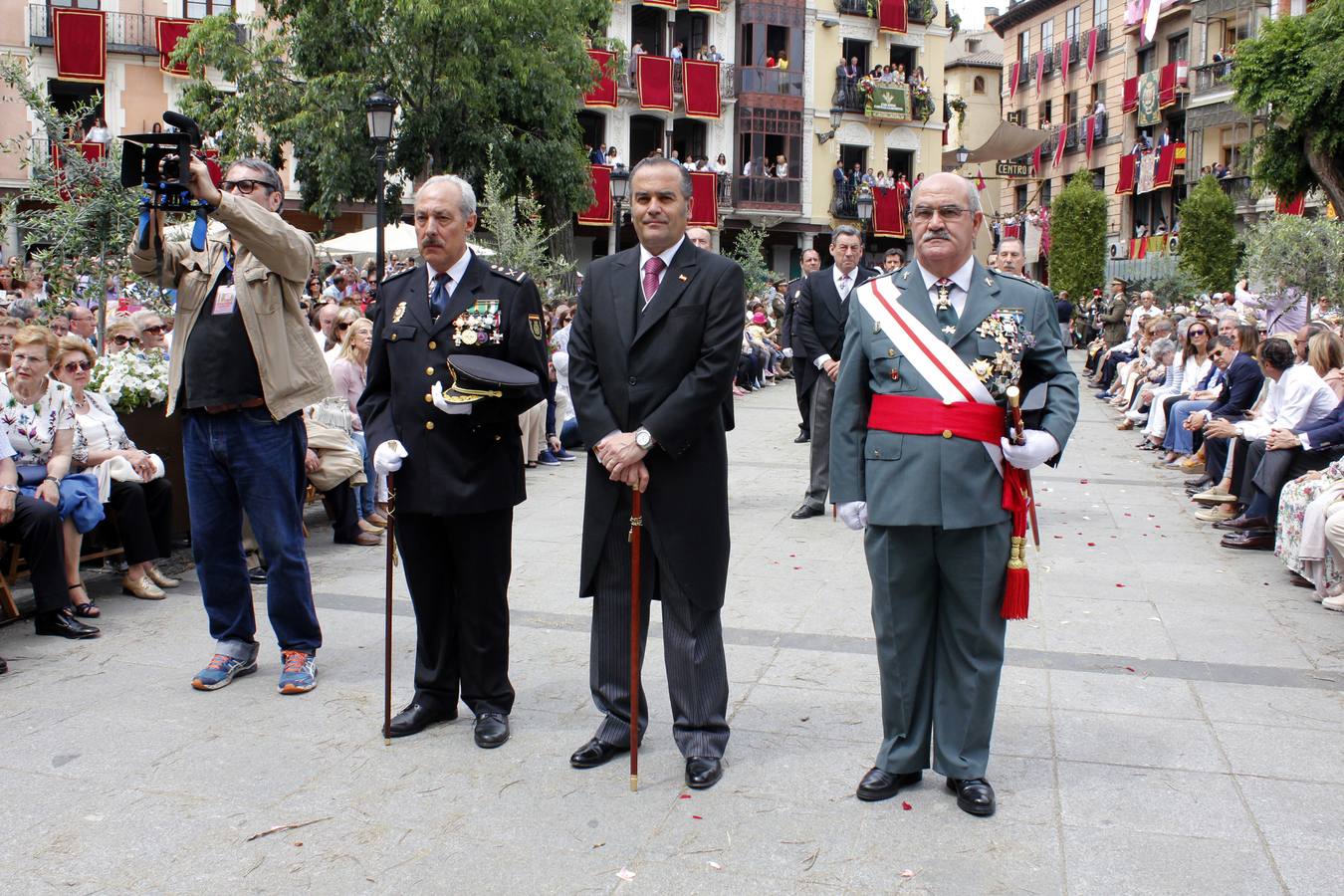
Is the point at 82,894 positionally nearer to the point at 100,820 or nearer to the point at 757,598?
the point at 100,820

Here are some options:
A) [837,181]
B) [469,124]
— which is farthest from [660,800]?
[837,181]

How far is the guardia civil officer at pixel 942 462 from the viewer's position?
3992 millimetres

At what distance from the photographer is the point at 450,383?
458 cm

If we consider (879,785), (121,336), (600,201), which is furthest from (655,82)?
(879,785)

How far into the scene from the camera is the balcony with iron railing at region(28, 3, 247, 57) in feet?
113

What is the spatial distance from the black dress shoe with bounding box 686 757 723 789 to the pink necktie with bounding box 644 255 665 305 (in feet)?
5.05

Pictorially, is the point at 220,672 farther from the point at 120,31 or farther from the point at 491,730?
the point at 120,31

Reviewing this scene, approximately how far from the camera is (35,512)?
6.20m

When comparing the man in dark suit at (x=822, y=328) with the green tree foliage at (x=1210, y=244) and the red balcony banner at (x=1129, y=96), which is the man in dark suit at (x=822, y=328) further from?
the red balcony banner at (x=1129, y=96)

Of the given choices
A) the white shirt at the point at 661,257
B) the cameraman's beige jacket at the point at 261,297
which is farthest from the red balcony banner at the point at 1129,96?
the white shirt at the point at 661,257

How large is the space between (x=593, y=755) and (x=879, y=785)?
3.17 ft

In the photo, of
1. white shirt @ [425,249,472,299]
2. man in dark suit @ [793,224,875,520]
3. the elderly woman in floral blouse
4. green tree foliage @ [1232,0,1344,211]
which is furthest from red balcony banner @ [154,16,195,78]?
white shirt @ [425,249,472,299]

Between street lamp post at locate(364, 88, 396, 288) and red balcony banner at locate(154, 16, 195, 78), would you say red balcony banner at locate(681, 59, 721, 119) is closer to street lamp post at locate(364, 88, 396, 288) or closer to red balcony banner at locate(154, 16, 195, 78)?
red balcony banner at locate(154, 16, 195, 78)

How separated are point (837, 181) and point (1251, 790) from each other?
131ft
